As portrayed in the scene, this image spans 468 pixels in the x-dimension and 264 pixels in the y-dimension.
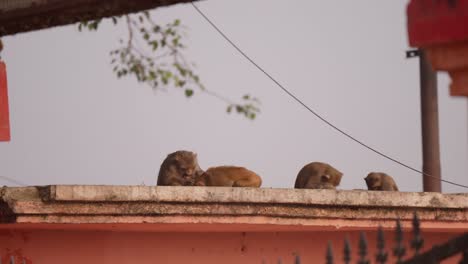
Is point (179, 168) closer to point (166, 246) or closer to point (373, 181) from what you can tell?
point (373, 181)

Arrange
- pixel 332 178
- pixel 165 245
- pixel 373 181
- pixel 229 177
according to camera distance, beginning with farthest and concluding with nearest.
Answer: pixel 373 181
pixel 332 178
pixel 229 177
pixel 165 245

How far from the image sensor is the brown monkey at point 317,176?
13.4 meters

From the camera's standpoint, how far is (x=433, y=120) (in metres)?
18.7

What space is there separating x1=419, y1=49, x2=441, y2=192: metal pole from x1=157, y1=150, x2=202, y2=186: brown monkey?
6.14 m

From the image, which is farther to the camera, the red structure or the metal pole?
the metal pole

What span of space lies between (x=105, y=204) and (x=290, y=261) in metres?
1.66

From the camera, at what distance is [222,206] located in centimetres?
786

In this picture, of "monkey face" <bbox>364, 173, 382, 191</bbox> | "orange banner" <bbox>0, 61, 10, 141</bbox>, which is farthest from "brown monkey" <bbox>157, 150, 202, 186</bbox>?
"orange banner" <bbox>0, 61, 10, 141</bbox>

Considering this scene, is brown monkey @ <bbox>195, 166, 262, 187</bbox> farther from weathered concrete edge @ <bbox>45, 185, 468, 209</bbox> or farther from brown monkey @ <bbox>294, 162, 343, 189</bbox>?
weathered concrete edge @ <bbox>45, 185, 468, 209</bbox>

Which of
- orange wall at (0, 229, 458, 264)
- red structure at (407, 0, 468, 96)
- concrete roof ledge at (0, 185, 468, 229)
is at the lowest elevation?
orange wall at (0, 229, 458, 264)

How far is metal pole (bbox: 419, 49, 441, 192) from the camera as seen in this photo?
18.6 m

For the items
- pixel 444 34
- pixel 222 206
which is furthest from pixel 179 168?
pixel 444 34

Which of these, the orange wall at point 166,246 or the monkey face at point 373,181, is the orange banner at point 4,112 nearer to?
the orange wall at point 166,246

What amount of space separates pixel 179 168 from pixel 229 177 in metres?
0.61
